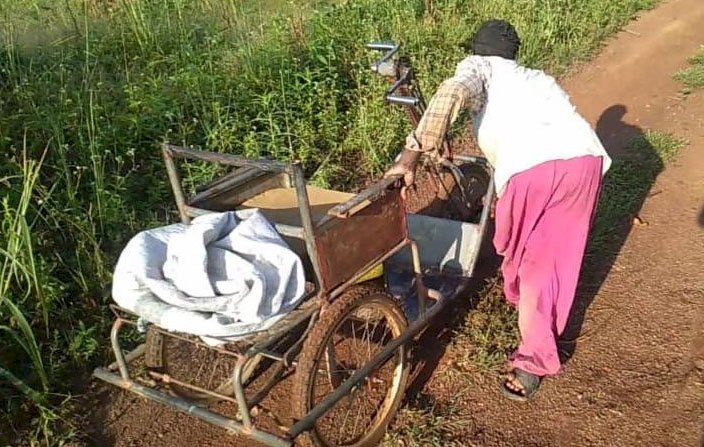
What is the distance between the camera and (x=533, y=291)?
3336mm

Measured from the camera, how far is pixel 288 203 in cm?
352

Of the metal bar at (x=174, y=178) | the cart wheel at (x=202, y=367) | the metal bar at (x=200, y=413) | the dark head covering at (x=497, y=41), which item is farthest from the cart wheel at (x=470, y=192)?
the metal bar at (x=200, y=413)

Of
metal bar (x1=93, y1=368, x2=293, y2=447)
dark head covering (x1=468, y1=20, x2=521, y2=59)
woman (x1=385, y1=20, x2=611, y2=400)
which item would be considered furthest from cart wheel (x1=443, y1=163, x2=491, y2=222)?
metal bar (x1=93, y1=368, x2=293, y2=447)

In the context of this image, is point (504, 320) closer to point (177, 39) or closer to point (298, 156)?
point (298, 156)

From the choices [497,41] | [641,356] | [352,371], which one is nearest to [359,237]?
[352,371]

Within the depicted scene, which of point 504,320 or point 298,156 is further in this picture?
point 298,156

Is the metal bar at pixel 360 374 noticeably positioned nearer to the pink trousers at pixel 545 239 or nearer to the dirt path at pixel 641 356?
the pink trousers at pixel 545 239

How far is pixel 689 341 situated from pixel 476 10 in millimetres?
4678

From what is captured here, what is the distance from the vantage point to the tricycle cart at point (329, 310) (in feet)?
8.77

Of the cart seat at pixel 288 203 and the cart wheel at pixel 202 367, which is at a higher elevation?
the cart seat at pixel 288 203

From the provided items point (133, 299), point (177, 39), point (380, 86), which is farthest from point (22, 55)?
point (133, 299)

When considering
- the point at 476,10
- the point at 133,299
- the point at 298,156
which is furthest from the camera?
the point at 476,10

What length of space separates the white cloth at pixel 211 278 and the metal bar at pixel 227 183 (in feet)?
1.71

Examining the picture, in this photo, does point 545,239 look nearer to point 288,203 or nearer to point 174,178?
point 288,203
